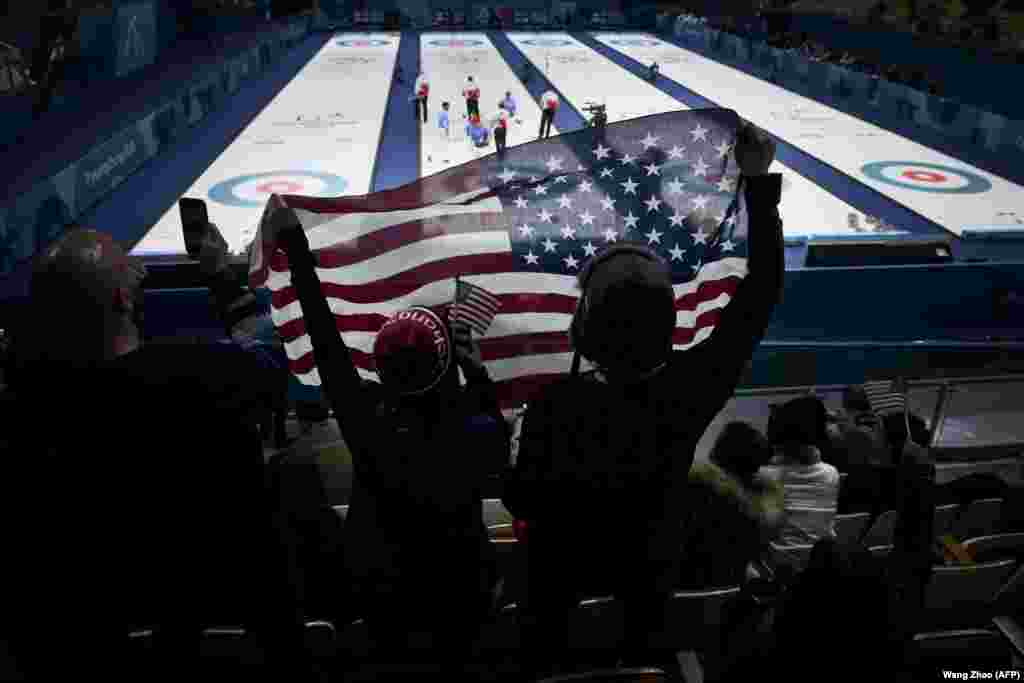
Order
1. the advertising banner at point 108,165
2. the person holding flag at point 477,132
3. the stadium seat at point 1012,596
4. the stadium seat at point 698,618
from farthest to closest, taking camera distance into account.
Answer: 1. the person holding flag at point 477,132
2. the advertising banner at point 108,165
3. the stadium seat at point 1012,596
4. the stadium seat at point 698,618

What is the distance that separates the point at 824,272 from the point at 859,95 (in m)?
13.4

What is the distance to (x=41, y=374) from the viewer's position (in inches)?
69.1

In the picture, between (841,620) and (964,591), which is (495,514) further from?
(841,620)

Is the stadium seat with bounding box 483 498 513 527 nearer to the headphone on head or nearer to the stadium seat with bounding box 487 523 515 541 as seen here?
the stadium seat with bounding box 487 523 515 541

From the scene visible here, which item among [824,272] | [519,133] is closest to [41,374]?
[824,272]

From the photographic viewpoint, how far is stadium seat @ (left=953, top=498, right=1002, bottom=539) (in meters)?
3.17

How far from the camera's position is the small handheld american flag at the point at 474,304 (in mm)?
3066

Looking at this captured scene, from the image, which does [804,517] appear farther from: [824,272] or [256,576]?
[824,272]

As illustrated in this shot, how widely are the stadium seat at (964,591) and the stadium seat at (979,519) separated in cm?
66

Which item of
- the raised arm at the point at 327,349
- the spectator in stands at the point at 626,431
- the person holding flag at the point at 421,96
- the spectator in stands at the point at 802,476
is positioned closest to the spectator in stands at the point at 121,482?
the raised arm at the point at 327,349

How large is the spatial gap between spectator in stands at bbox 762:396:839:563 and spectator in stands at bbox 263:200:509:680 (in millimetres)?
1477

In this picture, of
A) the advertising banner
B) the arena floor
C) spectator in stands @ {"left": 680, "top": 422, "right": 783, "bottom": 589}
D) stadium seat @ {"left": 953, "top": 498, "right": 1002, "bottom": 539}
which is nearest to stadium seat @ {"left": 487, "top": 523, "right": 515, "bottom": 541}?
spectator in stands @ {"left": 680, "top": 422, "right": 783, "bottom": 589}

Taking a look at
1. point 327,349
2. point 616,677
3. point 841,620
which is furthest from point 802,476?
point 327,349

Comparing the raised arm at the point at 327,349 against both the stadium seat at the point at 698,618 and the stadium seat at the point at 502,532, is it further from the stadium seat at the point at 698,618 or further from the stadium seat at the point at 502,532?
the stadium seat at the point at 502,532
